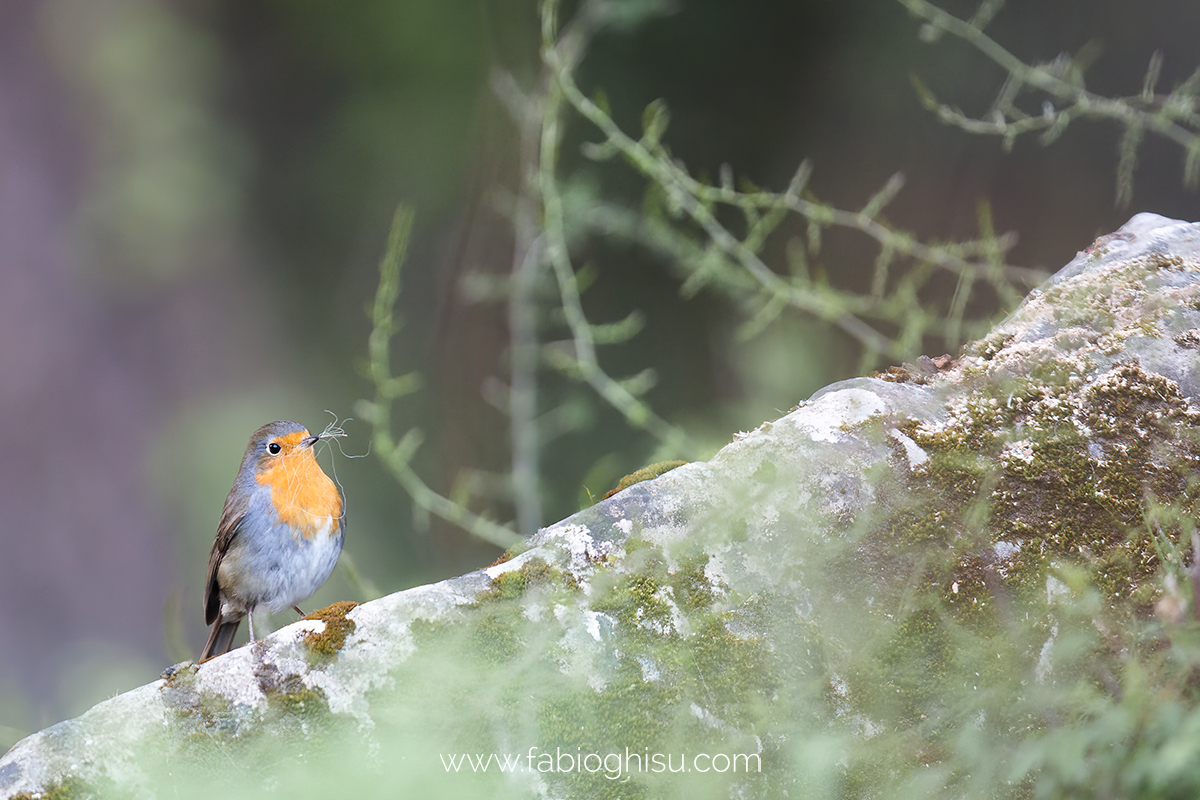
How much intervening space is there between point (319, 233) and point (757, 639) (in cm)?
476

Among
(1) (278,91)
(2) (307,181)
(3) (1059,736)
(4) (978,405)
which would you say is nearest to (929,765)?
(3) (1059,736)

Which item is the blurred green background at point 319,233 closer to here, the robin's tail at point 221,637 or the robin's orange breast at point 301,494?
the robin's tail at point 221,637

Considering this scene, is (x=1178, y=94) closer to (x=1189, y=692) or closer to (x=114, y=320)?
(x=1189, y=692)

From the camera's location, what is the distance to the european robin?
94.7 inches

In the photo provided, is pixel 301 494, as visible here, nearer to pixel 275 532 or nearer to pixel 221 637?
pixel 275 532

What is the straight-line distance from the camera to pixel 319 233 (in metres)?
5.62

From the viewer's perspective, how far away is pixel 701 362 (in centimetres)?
504

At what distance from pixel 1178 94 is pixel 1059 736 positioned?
2251 millimetres

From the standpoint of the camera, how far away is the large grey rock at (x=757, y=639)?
1.46m

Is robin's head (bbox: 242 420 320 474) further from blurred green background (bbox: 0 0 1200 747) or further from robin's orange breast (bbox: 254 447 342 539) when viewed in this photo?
blurred green background (bbox: 0 0 1200 747)

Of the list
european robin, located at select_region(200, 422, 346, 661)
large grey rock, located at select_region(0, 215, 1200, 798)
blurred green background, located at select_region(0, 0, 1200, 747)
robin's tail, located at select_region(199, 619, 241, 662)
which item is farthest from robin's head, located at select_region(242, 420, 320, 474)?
blurred green background, located at select_region(0, 0, 1200, 747)

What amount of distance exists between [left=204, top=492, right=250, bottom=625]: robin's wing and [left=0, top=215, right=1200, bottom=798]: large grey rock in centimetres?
→ 94

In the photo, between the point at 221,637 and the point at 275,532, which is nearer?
the point at 275,532

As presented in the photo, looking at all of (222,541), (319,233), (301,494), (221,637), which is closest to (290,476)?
(301,494)
